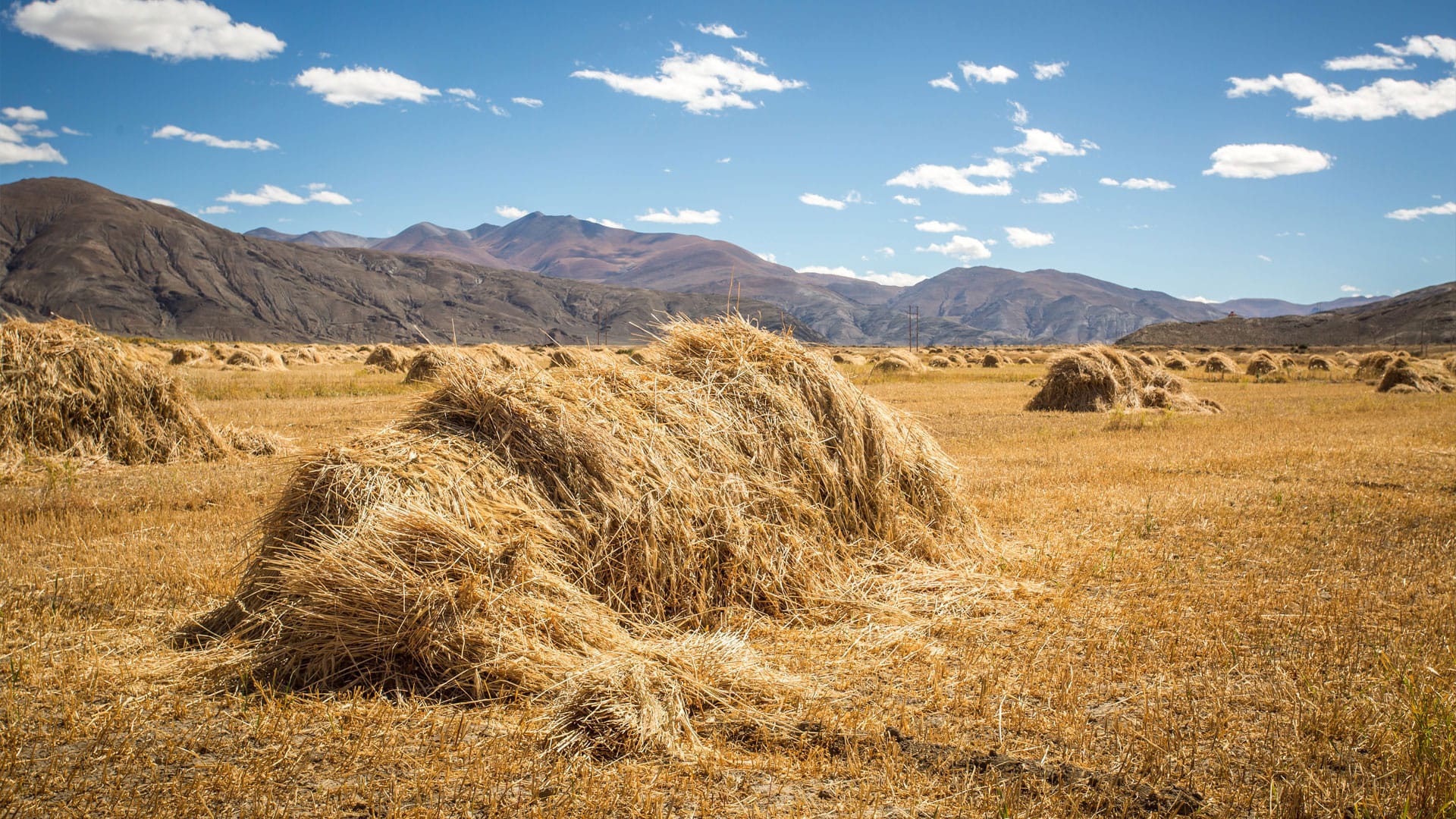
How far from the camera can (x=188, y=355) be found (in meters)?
37.1

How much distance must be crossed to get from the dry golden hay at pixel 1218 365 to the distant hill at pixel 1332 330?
63224 millimetres

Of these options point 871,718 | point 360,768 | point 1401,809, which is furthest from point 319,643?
point 1401,809

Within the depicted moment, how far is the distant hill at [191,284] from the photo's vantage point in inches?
5763

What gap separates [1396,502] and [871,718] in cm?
784

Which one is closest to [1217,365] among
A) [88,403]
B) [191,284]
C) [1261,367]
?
[1261,367]

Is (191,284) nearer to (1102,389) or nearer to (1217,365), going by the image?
(1217,365)

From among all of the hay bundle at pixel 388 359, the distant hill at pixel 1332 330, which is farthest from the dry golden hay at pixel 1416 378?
the distant hill at pixel 1332 330

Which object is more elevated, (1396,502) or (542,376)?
(542,376)

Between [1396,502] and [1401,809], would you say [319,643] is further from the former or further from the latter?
[1396,502]

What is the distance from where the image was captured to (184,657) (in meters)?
4.22

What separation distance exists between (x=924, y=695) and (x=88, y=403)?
1172cm

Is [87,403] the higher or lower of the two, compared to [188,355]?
lower

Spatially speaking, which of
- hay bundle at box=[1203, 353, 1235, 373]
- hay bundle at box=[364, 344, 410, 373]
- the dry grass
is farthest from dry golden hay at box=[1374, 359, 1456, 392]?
hay bundle at box=[364, 344, 410, 373]

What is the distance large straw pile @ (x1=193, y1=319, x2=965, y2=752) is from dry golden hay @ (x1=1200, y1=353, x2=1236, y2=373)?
119ft
